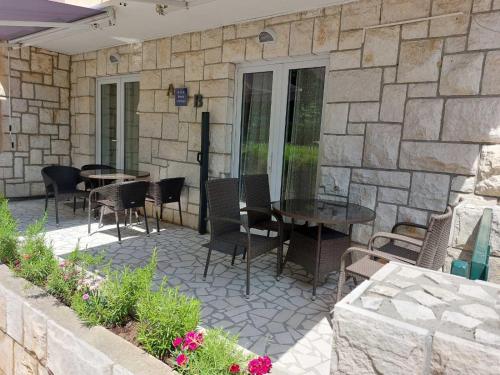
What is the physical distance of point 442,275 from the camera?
5.54 ft

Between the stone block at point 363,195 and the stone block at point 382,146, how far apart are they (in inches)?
9.5

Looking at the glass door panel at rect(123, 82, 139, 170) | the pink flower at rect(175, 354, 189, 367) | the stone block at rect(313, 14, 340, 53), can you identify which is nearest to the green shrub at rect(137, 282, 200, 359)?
the pink flower at rect(175, 354, 189, 367)

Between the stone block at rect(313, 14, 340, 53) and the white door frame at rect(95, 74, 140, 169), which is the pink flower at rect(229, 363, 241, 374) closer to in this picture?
the stone block at rect(313, 14, 340, 53)

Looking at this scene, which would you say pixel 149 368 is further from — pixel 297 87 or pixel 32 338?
pixel 297 87

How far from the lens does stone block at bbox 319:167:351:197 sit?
13.2 ft

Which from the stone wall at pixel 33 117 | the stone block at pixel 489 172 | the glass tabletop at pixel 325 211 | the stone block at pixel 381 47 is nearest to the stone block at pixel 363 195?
the glass tabletop at pixel 325 211

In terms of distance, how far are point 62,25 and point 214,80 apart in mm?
2179

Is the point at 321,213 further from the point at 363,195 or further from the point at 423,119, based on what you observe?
the point at 423,119

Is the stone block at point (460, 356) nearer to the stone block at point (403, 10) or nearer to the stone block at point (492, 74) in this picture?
the stone block at point (492, 74)

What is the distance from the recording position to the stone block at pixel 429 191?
11.3ft

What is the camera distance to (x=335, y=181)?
4102mm

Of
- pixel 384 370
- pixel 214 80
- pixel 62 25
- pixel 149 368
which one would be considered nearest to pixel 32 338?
pixel 149 368

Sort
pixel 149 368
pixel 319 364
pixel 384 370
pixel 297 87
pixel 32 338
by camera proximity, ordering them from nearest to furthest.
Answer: pixel 384 370
pixel 149 368
pixel 32 338
pixel 319 364
pixel 297 87

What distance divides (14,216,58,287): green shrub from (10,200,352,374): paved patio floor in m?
0.73
